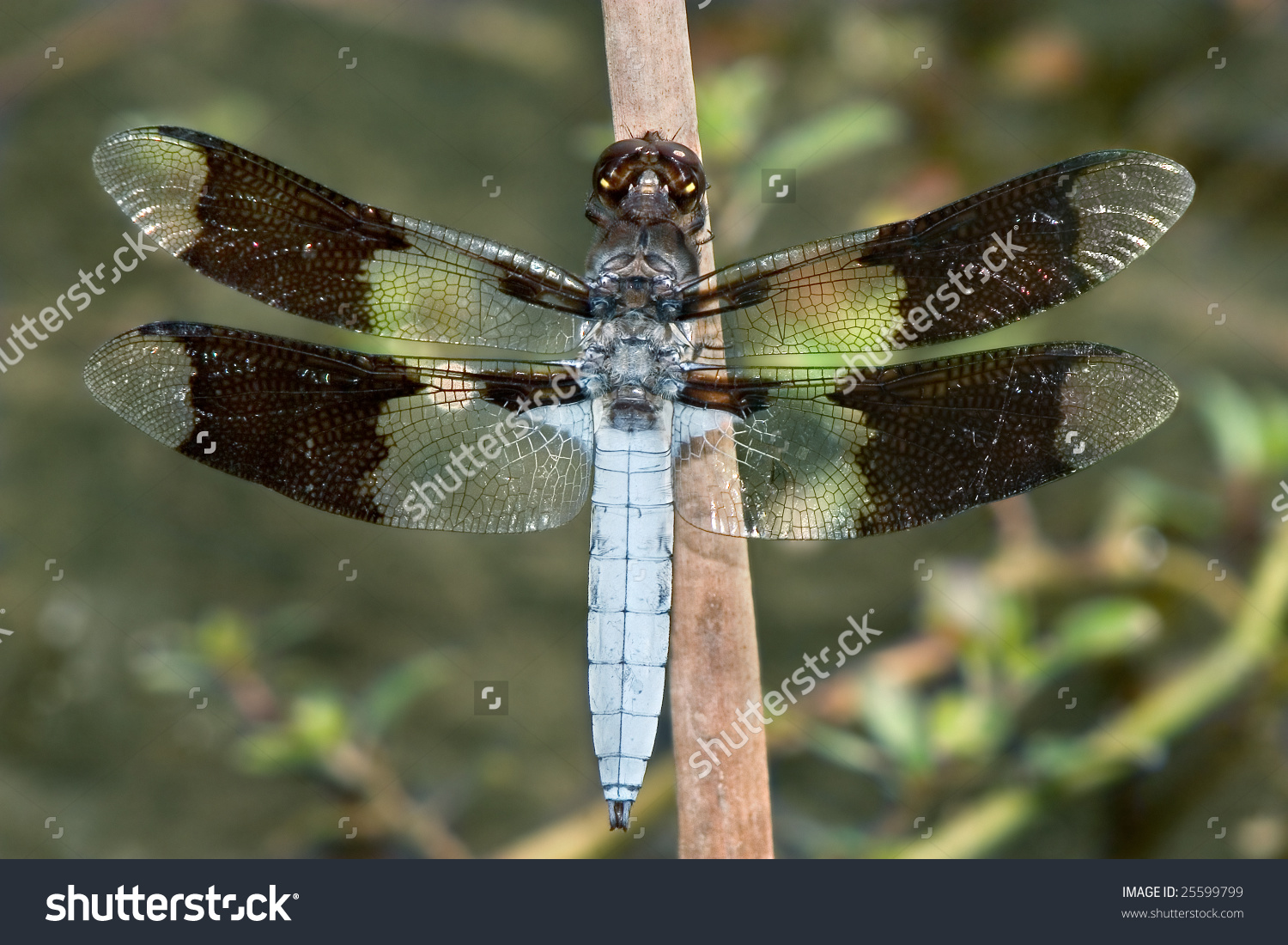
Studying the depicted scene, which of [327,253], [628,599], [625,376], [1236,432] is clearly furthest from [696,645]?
[1236,432]

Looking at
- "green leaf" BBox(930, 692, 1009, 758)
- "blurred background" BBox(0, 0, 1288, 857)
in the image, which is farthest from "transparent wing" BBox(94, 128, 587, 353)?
"green leaf" BBox(930, 692, 1009, 758)

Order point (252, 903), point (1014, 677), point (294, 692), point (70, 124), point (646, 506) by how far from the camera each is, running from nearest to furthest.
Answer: point (646, 506), point (252, 903), point (1014, 677), point (294, 692), point (70, 124)

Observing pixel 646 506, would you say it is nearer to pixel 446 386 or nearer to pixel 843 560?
pixel 446 386

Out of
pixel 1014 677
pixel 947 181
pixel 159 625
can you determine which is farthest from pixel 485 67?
pixel 1014 677

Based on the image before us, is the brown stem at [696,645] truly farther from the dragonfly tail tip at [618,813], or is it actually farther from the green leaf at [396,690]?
the green leaf at [396,690]

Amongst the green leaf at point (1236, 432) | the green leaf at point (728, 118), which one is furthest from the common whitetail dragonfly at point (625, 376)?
the green leaf at point (1236, 432)

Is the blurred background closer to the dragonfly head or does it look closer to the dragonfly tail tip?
the dragonfly head

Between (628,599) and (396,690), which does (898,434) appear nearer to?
(628,599)
